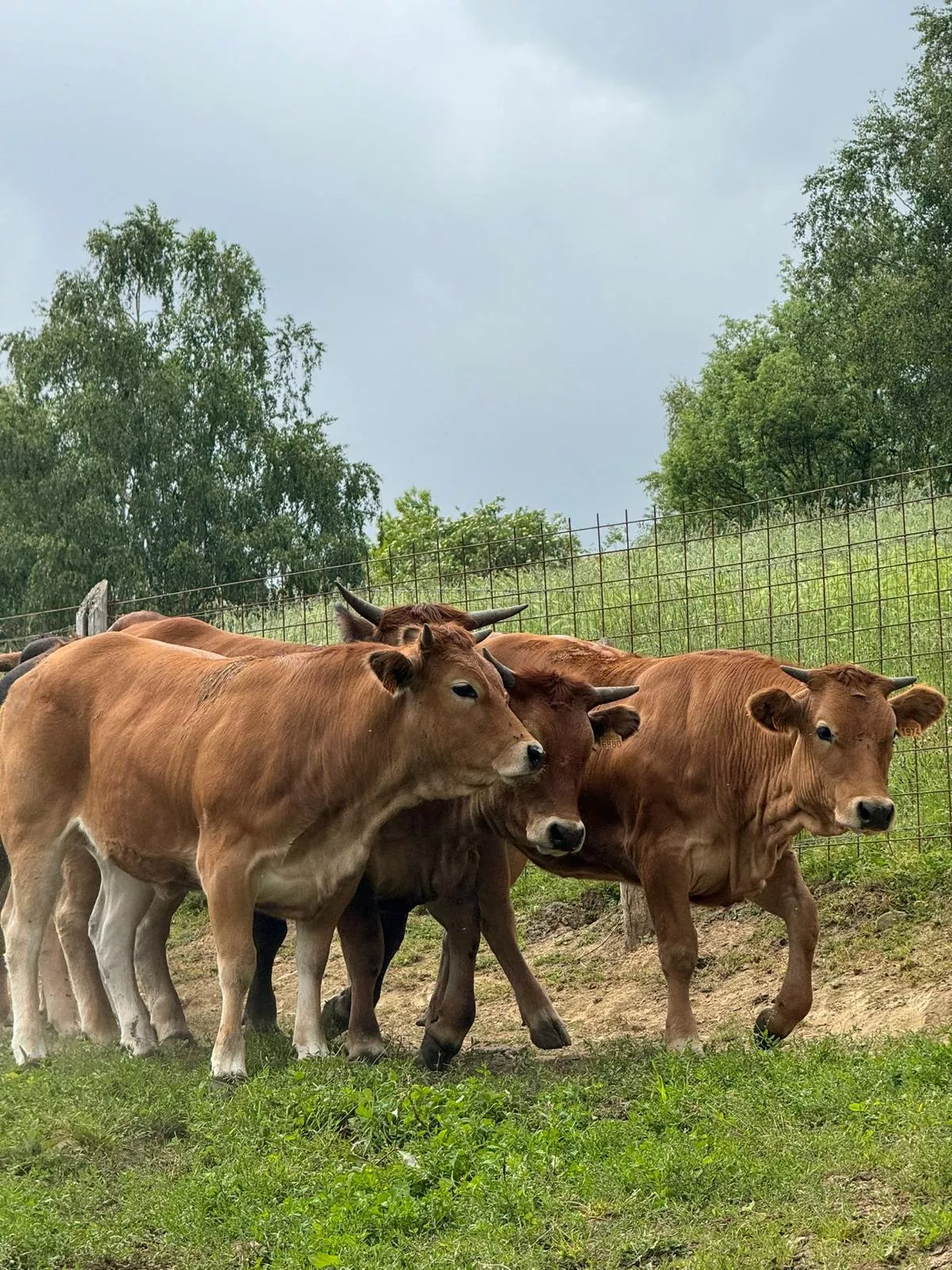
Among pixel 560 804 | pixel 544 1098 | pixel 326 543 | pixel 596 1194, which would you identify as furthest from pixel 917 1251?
pixel 326 543

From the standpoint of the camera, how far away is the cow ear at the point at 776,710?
8.48 meters

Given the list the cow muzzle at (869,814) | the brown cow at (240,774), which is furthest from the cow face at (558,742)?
the cow muzzle at (869,814)

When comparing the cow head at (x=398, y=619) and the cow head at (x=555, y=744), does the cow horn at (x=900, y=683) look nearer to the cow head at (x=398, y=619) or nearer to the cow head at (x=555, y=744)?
the cow head at (x=555, y=744)

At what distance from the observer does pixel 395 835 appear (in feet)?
30.7

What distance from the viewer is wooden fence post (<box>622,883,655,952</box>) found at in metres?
12.0

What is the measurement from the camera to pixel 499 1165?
6.49 metres

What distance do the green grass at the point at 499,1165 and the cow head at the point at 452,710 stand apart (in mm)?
1541

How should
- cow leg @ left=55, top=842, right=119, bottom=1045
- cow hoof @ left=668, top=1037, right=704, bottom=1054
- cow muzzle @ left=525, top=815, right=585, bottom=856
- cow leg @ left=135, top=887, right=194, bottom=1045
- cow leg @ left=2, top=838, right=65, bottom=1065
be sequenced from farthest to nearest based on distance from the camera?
cow leg @ left=55, top=842, right=119, bottom=1045, cow leg @ left=135, top=887, right=194, bottom=1045, cow leg @ left=2, top=838, right=65, bottom=1065, cow muzzle @ left=525, top=815, right=585, bottom=856, cow hoof @ left=668, top=1037, right=704, bottom=1054

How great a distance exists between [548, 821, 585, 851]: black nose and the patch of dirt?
5.01 feet

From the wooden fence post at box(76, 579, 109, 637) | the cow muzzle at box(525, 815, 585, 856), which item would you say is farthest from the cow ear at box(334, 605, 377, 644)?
the wooden fence post at box(76, 579, 109, 637)

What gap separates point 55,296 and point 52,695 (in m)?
40.1

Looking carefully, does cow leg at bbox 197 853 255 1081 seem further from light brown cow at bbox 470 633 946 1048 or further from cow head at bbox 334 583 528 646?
light brown cow at bbox 470 633 946 1048

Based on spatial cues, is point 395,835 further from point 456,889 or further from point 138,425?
point 138,425

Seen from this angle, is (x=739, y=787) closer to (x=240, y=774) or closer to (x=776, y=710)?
(x=776, y=710)
